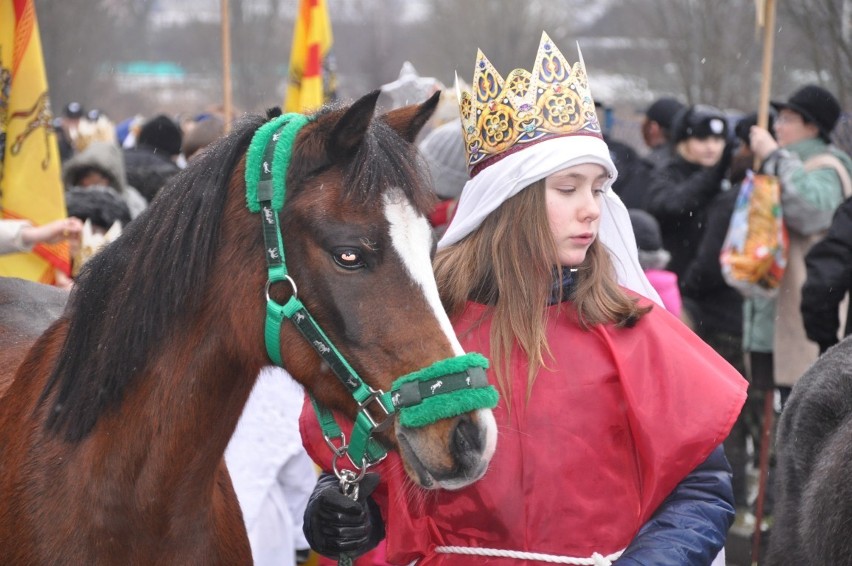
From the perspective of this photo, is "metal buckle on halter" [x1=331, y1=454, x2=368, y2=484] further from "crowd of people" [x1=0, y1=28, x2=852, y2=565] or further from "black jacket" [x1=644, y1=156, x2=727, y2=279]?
"black jacket" [x1=644, y1=156, x2=727, y2=279]

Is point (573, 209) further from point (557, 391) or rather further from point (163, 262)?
point (163, 262)

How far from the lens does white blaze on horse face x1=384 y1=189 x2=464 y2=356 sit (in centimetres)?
238

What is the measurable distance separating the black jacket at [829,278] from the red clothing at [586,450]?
2.88m

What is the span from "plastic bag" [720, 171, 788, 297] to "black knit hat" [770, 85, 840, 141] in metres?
0.60

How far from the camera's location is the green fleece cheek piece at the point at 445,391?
2.24 meters

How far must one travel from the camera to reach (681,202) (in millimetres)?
7223

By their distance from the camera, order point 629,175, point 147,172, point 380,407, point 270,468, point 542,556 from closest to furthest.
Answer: point 380,407, point 542,556, point 270,468, point 147,172, point 629,175

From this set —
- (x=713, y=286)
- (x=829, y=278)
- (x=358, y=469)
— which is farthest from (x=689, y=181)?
(x=358, y=469)

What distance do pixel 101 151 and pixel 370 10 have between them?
114 feet

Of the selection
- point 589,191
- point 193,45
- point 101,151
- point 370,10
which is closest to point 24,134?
point 101,151

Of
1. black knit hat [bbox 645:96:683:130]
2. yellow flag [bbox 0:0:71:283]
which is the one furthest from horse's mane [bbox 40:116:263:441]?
black knit hat [bbox 645:96:683:130]

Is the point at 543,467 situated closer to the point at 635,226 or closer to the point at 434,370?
the point at 434,370

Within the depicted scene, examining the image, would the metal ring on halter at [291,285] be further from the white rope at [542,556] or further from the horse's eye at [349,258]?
the white rope at [542,556]

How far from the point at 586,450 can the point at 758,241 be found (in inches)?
162
